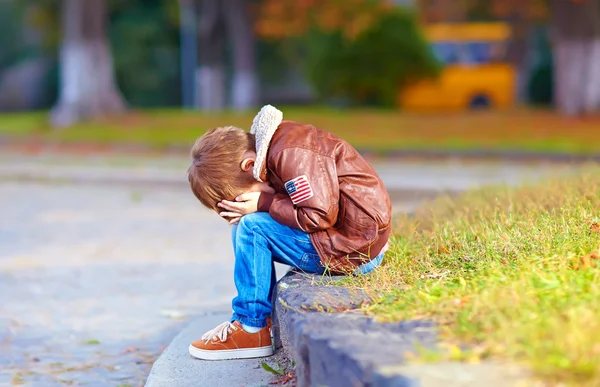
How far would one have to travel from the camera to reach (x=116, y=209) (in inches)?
425

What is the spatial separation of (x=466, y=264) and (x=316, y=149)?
872 millimetres

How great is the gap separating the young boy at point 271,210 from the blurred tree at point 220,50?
2476cm

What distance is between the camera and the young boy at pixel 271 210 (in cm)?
418

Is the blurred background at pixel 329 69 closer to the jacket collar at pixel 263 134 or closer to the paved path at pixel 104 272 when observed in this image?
the paved path at pixel 104 272

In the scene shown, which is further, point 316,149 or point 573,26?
point 573,26

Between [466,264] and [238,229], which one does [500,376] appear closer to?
[466,264]

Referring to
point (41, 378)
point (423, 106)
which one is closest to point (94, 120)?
point (423, 106)

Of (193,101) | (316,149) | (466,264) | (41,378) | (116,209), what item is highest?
(316,149)

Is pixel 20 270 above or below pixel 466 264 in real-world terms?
below

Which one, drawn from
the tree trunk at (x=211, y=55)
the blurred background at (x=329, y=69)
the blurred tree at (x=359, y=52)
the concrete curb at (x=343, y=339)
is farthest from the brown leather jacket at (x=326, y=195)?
the tree trunk at (x=211, y=55)

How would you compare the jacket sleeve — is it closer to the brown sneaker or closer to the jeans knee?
the jeans knee

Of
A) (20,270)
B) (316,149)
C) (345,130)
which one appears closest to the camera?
(316,149)

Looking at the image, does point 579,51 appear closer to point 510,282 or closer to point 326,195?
point 326,195

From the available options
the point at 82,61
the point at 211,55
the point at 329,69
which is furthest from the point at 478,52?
the point at 82,61
